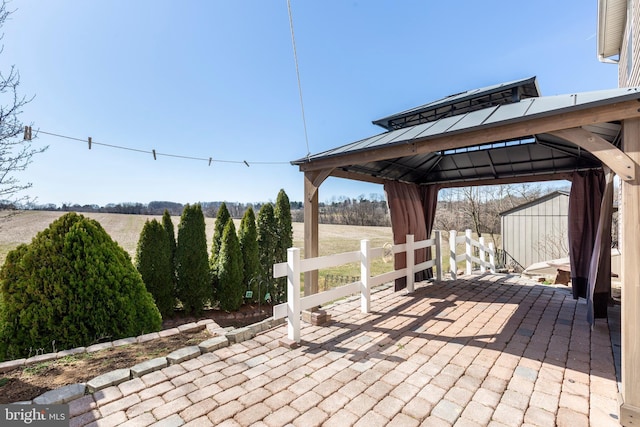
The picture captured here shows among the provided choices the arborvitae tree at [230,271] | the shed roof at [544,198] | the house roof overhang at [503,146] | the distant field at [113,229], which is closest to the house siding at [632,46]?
the house roof overhang at [503,146]

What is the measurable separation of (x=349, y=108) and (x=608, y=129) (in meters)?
8.46

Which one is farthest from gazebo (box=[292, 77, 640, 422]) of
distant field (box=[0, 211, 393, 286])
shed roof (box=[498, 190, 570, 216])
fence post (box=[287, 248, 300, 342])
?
shed roof (box=[498, 190, 570, 216])

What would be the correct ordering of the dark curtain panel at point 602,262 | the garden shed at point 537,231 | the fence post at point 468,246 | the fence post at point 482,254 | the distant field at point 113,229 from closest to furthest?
the dark curtain panel at point 602,262 → the distant field at point 113,229 → the fence post at point 468,246 → the fence post at point 482,254 → the garden shed at point 537,231

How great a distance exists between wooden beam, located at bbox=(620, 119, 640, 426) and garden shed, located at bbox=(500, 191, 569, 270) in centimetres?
1128

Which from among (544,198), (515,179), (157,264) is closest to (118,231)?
(157,264)

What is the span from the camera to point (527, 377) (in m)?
2.38

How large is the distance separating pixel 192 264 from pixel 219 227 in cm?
135

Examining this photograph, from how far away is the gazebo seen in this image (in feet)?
6.17

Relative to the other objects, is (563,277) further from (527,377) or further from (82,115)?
(82,115)

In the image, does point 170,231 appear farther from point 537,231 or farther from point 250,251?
point 537,231

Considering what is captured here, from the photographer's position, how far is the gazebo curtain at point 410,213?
532cm

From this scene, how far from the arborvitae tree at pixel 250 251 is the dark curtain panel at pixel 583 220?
22.5ft

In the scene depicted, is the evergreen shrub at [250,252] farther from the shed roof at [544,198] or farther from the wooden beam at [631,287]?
the shed roof at [544,198]

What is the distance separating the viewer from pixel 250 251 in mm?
7418
